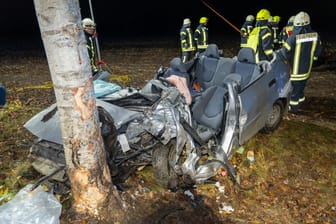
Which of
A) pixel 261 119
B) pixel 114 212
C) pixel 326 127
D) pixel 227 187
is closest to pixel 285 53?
pixel 326 127

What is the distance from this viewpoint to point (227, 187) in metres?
4.07

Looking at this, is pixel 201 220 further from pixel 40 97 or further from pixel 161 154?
pixel 40 97

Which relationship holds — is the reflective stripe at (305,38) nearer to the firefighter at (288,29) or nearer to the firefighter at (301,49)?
the firefighter at (301,49)

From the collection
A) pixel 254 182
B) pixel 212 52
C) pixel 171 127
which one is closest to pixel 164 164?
pixel 171 127

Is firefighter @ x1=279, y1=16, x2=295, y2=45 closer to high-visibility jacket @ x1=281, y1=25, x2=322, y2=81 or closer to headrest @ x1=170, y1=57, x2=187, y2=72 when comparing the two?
high-visibility jacket @ x1=281, y1=25, x2=322, y2=81

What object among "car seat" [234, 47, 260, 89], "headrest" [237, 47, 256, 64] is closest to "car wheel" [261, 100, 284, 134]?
"car seat" [234, 47, 260, 89]

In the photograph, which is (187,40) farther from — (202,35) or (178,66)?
(178,66)


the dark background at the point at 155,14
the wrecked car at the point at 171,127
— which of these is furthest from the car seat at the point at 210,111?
the dark background at the point at 155,14

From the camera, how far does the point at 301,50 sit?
6055 mm

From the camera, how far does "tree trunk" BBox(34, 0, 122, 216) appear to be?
2451mm

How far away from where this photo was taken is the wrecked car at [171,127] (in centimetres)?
352

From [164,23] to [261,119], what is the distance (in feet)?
84.0

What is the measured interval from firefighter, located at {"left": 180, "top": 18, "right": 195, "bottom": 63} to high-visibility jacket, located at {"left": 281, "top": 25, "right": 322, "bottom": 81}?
19.2ft

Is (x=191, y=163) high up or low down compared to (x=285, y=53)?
down
